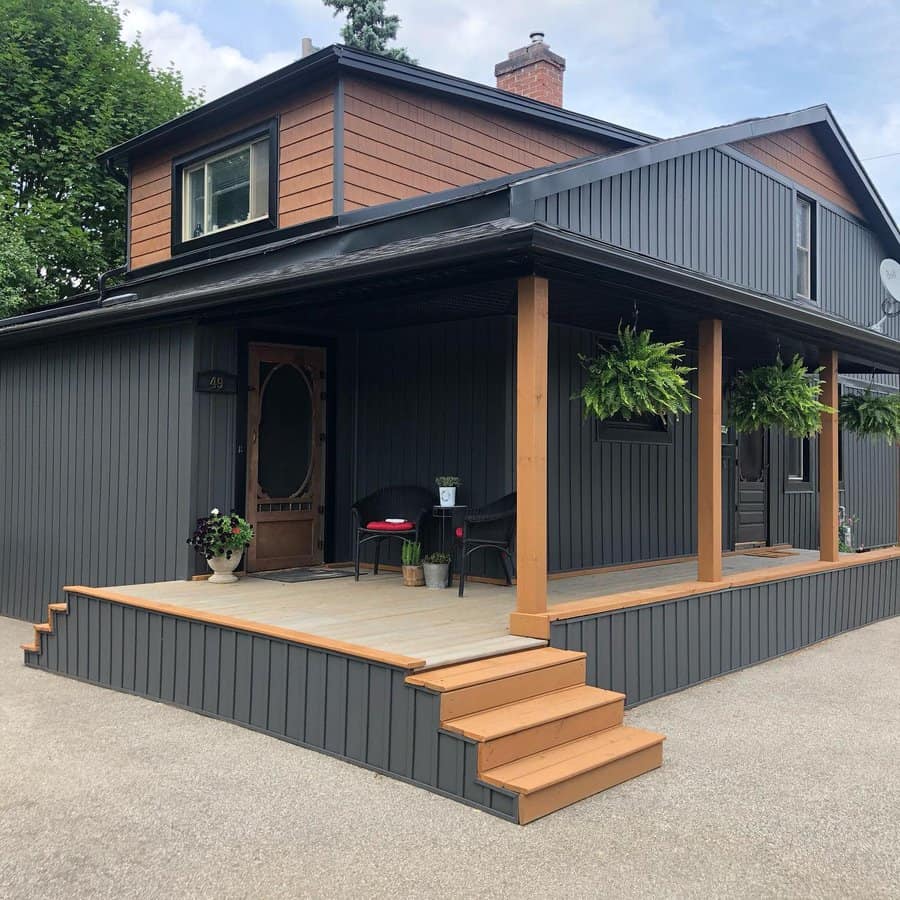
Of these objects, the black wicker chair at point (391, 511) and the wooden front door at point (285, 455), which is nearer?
the black wicker chair at point (391, 511)

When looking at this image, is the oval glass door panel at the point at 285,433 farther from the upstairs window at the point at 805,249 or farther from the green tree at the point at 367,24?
the green tree at the point at 367,24

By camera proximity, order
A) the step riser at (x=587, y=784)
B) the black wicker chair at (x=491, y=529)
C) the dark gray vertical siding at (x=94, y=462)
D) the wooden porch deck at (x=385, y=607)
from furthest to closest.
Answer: the dark gray vertical siding at (x=94, y=462), the black wicker chair at (x=491, y=529), the wooden porch deck at (x=385, y=607), the step riser at (x=587, y=784)

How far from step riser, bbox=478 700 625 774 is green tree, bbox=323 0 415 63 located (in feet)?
61.9

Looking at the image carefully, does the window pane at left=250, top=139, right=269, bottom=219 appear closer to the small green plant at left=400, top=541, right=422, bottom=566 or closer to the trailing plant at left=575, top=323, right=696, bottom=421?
the small green plant at left=400, top=541, right=422, bottom=566

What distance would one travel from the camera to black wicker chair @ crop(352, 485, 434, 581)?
6.89 m

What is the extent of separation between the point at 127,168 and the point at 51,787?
7855mm

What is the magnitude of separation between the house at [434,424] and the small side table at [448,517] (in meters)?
0.11

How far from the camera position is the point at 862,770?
13.9ft

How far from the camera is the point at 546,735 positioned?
391 cm

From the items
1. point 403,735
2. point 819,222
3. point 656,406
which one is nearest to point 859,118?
point 819,222

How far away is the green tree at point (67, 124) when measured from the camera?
1537 centimetres

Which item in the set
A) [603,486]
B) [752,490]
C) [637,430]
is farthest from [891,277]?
[603,486]

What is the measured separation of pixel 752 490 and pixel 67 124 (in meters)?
13.8

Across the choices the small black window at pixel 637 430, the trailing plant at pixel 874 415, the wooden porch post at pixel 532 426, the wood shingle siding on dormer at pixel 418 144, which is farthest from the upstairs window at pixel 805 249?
the wooden porch post at pixel 532 426
